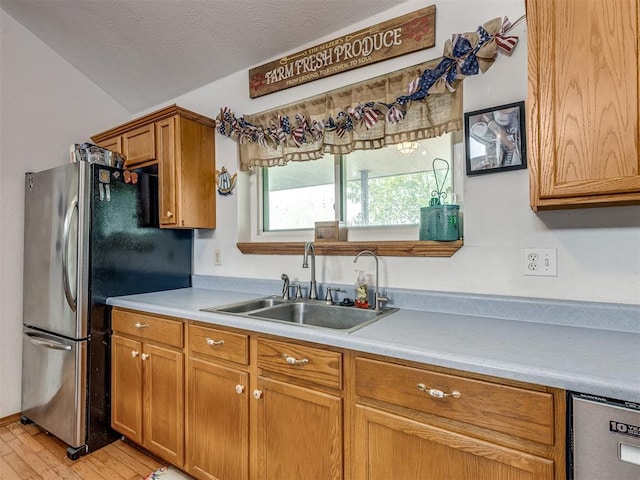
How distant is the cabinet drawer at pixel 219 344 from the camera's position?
1.49 meters

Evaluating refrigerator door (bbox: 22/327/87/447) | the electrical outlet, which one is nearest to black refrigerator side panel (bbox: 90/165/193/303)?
refrigerator door (bbox: 22/327/87/447)

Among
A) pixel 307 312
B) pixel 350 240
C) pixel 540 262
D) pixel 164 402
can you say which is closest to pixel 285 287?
pixel 307 312

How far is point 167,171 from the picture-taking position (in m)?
2.28

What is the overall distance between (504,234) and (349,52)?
48.3 inches

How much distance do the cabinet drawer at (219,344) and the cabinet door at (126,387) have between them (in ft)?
1.54

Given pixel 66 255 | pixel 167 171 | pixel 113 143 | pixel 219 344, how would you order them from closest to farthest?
pixel 219 344 → pixel 66 255 → pixel 167 171 → pixel 113 143

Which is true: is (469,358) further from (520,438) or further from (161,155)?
(161,155)

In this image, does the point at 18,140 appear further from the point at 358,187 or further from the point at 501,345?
the point at 501,345

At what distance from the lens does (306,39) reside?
2074 mm

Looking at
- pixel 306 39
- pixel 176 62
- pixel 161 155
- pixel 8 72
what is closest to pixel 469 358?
pixel 306 39

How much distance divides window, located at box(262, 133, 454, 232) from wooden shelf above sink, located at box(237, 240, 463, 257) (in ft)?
0.67

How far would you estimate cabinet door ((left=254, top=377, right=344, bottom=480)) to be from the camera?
1241mm

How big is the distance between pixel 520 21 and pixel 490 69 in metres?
0.20

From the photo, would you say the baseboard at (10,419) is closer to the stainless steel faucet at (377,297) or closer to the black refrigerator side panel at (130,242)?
the black refrigerator side panel at (130,242)
